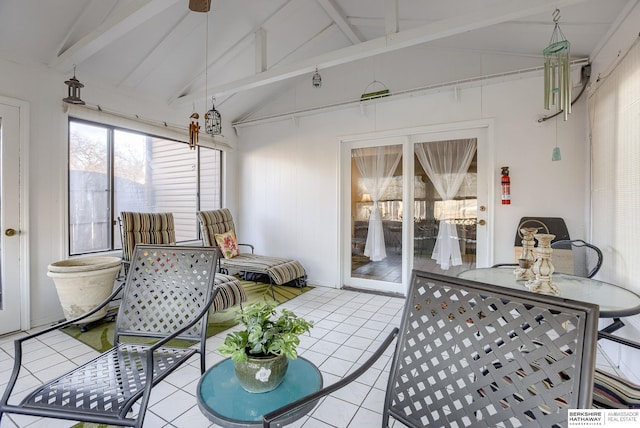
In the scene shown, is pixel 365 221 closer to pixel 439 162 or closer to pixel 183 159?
pixel 439 162

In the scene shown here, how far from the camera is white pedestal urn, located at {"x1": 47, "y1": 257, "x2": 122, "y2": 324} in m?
2.76

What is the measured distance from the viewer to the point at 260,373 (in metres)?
1.22

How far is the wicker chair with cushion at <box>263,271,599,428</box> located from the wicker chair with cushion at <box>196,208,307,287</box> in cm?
287

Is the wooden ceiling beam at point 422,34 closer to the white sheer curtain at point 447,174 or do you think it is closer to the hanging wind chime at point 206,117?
the hanging wind chime at point 206,117

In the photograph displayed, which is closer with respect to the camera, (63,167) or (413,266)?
(63,167)

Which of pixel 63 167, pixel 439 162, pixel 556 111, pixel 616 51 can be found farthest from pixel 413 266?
pixel 63 167

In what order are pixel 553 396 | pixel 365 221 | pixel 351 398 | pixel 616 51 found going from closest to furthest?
1. pixel 553 396
2. pixel 351 398
3. pixel 616 51
4. pixel 365 221

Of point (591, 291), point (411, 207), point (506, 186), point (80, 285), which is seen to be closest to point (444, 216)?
point (411, 207)

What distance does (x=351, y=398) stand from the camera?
192cm

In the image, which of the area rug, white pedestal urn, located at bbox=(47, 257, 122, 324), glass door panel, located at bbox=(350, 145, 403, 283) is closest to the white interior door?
white pedestal urn, located at bbox=(47, 257, 122, 324)

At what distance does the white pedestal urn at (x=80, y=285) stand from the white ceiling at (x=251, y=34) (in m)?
2.00

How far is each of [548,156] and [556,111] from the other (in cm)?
46

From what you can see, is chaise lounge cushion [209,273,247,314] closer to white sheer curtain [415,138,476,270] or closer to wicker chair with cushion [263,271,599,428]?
wicker chair with cushion [263,271,599,428]

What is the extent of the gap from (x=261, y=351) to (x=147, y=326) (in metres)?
0.99
